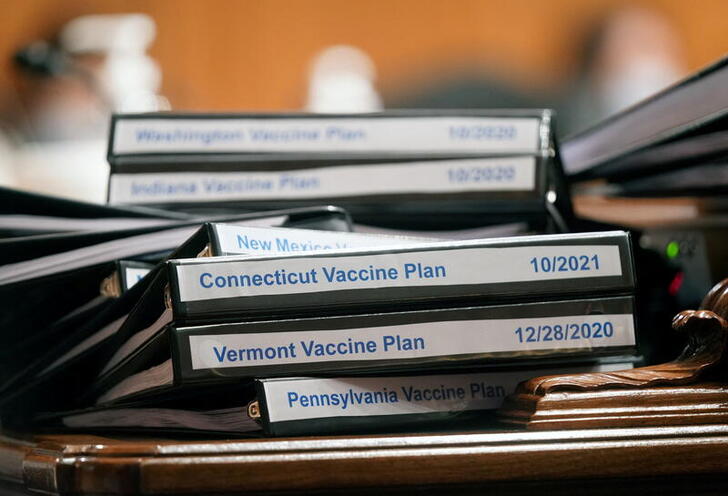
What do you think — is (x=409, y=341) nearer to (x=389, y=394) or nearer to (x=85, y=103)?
(x=389, y=394)

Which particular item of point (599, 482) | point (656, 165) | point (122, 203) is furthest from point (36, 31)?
point (599, 482)

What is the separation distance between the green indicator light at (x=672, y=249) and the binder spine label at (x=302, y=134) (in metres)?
0.13

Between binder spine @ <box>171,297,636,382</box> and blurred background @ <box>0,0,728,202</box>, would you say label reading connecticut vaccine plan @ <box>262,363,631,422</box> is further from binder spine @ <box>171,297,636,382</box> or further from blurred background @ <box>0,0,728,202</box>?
blurred background @ <box>0,0,728,202</box>

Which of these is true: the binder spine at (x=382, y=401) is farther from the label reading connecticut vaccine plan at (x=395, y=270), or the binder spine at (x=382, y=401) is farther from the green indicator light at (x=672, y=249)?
the green indicator light at (x=672, y=249)

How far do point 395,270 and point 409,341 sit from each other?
3cm

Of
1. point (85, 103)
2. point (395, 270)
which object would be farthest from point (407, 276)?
point (85, 103)

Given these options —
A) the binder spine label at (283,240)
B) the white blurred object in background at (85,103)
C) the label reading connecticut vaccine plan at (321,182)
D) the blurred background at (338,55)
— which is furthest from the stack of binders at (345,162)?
the blurred background at (338,55)

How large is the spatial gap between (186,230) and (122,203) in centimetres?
9

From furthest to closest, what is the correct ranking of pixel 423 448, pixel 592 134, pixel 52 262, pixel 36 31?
pixel 36 31 < pixel 592 134 < pixel 52 262 < pixel 423 448

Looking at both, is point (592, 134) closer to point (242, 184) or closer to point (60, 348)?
point (242, 184)

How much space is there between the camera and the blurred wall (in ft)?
6.89

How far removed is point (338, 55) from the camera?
7.11ft

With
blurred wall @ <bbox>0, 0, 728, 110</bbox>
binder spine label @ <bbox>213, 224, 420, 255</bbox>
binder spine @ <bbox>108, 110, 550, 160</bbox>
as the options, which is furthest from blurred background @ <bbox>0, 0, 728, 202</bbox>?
Answer: binder spine label @ <bbox>213, 224, 420, 255</bbox>

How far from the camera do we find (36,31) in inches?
83.7
